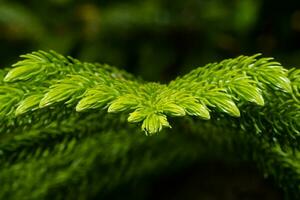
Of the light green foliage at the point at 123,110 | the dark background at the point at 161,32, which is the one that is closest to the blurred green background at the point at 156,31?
the dark background at the point at 161,32

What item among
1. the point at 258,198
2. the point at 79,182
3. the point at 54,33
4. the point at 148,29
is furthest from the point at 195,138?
the point at 54,33

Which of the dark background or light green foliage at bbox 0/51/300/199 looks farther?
the dark background

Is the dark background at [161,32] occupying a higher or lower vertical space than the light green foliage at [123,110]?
higher

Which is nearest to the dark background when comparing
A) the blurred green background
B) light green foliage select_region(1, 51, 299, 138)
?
the blurred green background

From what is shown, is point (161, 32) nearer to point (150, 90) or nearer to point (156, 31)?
point (156, 31)

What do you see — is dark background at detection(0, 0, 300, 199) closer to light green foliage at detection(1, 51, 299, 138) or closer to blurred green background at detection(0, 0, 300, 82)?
blurred green background at detection(0, 0, 300, 82)

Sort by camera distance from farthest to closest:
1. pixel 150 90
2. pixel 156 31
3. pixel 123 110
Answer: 1. pixel 156 31
2. pixel 150 90
3. pixel 123 110

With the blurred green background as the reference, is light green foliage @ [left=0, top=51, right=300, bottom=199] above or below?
below

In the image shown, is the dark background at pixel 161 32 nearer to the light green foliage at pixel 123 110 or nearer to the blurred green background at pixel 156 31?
the blurred green background at pixel 156 31

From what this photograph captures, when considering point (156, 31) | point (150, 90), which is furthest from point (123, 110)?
point (156, 31)
